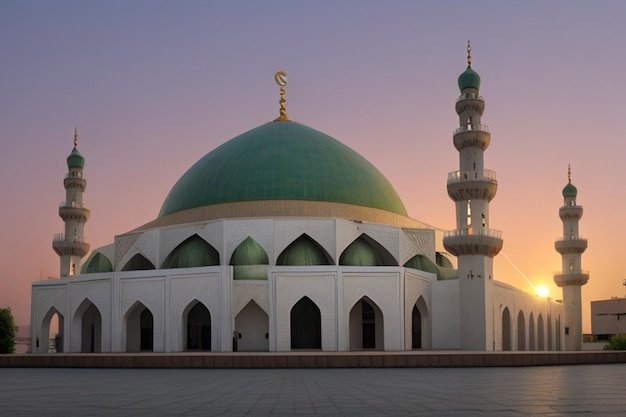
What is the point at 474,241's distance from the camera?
26.2 meters

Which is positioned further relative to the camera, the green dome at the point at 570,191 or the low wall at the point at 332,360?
the green dome at the point at 570,191

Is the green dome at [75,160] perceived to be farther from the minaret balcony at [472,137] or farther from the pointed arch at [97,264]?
the minaret balcony at [472,137]

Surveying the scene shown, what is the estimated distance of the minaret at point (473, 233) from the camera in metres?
26.4

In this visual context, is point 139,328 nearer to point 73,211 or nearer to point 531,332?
point 73,211

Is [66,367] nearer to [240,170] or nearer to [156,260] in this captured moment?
[156,260]

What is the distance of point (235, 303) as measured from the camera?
25.6 m

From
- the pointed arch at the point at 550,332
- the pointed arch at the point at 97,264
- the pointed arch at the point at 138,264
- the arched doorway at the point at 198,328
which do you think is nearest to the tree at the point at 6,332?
the pointed arch at the point at 97,264

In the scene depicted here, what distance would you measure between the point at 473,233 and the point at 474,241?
0.46m

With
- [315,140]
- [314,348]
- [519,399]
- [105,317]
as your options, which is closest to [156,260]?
[105,317]

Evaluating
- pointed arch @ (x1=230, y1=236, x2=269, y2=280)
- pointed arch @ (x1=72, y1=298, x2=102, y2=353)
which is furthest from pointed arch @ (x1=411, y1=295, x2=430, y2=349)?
pointed arch @ (x1=72, y1=298, x2=102, y2=353)

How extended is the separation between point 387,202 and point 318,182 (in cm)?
355

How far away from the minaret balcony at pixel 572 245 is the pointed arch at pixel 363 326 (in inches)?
551

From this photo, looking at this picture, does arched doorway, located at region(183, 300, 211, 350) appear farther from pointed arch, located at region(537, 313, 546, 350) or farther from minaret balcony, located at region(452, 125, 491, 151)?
pointed arch, located at region(537, 313, 546, 350)

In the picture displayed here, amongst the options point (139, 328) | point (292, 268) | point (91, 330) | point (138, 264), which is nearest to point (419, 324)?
point (292, 268)
